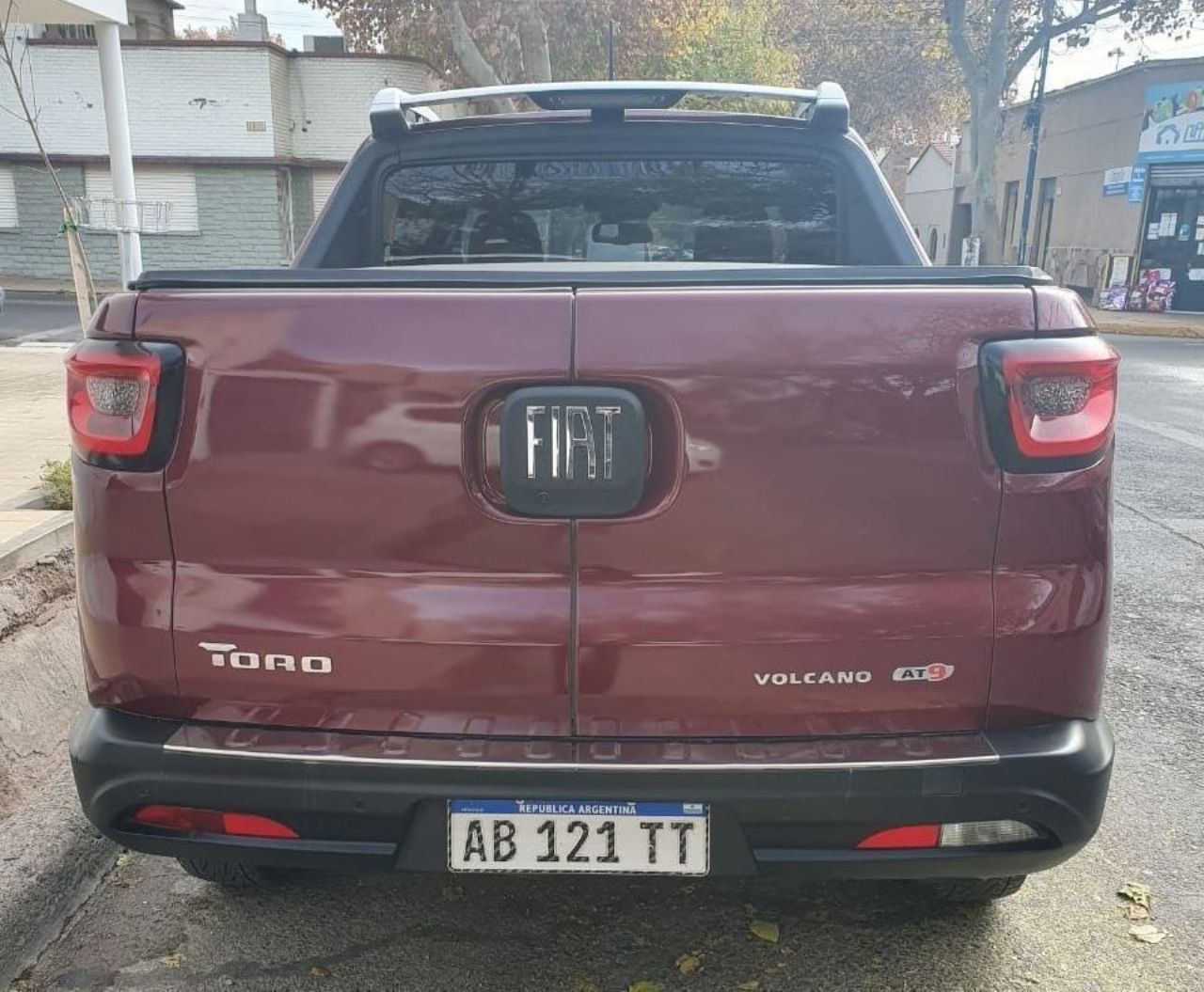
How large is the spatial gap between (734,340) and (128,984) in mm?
1980

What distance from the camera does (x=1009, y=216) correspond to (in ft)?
112

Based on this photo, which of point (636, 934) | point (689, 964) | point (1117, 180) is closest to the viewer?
point (689, 964)

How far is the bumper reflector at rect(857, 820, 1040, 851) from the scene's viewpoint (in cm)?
194

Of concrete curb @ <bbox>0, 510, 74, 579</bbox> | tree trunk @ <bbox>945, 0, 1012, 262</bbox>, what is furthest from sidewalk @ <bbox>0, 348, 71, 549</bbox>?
tree trunk @ <bbox>945, 0, 1012, 262</bbox>

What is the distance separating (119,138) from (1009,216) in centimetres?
3181

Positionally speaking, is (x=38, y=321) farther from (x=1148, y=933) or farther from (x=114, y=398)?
(x=1148, y=933)

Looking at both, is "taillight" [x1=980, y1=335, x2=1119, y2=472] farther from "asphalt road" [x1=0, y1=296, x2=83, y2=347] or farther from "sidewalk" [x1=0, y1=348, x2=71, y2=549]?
"asphalt road" [x1=0, y1=296, x2=83, y2=347]

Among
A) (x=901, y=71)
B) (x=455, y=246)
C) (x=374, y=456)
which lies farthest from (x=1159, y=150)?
(x=374, y=456)

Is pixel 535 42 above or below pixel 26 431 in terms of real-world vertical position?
above

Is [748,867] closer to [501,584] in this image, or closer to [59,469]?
[501,584]

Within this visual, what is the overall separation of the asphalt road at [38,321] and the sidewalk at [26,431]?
218 cm

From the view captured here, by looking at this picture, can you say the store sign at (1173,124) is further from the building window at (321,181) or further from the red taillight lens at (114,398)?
the red taillight lens at (114,398)

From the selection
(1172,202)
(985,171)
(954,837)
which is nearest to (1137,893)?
(954,837)

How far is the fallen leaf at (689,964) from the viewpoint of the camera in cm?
242
